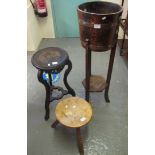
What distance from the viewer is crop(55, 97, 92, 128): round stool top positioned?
1.33 metres

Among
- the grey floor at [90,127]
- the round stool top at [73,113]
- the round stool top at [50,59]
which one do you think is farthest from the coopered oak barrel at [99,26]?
the grey floor at [90,127]

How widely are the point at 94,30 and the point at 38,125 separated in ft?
3.53

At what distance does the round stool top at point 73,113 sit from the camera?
1.33m

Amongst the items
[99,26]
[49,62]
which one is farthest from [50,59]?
[99,26]

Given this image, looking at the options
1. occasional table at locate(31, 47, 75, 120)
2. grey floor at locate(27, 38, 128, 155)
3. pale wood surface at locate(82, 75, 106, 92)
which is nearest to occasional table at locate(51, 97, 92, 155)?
grey floor at locate(27, 38, 128, 155)

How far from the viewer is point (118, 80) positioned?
230cm

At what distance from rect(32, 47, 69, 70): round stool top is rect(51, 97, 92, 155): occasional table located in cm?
34

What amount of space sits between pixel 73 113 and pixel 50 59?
54cm

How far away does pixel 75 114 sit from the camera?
1.39 metres

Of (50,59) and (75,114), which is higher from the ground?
(50,59)

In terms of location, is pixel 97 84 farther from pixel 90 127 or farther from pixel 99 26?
pixel 99 26

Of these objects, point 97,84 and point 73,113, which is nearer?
point 73,113

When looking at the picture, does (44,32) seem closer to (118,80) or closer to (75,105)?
(118,80)

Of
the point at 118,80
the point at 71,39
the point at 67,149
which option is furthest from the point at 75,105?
the point at 71,39
